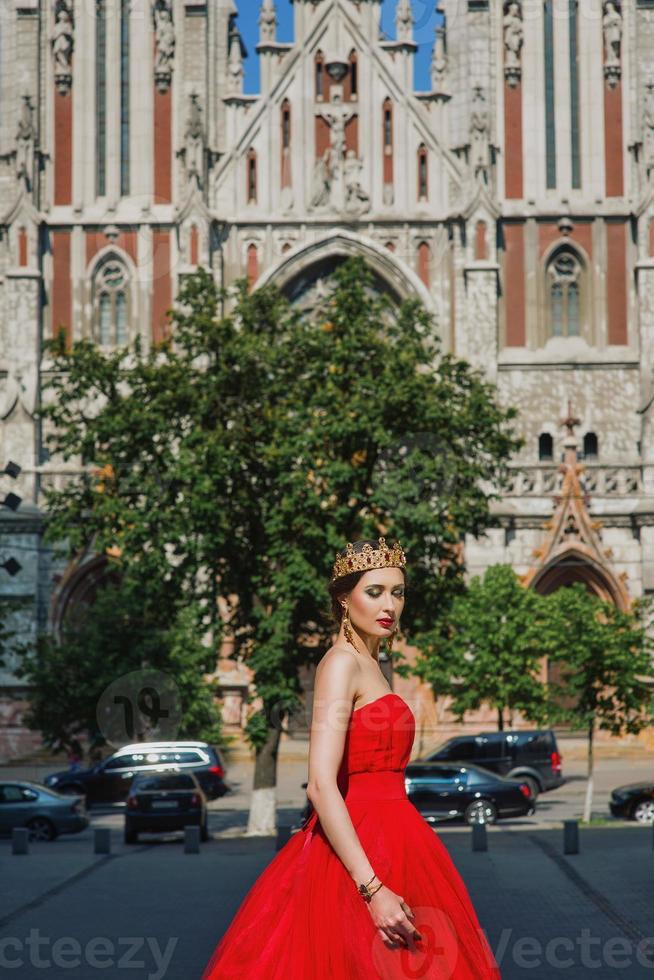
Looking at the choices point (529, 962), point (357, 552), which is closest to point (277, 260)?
point (529, 962)

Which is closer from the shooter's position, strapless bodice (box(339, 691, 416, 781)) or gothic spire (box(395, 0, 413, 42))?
strapless bodice (box(339, 691, 416, 781))

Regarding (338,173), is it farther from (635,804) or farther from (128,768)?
(635,804)

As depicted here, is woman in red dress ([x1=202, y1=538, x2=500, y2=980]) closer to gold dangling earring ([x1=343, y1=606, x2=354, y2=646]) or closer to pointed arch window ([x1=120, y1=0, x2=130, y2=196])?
gold dangling earring ([x1=343, y1=606, x2=354, y2=646])

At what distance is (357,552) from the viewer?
593cm

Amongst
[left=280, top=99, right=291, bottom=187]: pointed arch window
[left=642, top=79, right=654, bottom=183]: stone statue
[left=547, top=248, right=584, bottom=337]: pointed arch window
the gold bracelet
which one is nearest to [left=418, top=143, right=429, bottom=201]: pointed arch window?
[left=280, top=99, right=291, bottom=187]: pointed arch window

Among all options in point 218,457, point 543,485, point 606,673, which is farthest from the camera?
point 543,485

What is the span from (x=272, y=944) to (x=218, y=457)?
68.9 ft

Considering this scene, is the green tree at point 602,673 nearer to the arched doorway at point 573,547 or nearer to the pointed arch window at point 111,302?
the arched doorway at point 573,547

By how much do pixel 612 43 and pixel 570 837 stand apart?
3213 cm

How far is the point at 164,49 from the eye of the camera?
48.5m

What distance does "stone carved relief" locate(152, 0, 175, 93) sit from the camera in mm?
48469

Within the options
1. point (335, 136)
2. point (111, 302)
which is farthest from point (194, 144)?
point (111, 302)

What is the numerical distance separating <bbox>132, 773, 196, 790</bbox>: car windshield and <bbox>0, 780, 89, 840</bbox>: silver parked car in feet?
7.83

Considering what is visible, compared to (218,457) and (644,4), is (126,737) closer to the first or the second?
(218,457)
